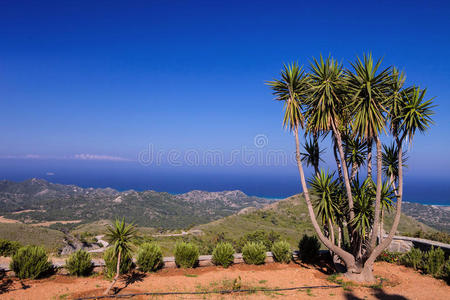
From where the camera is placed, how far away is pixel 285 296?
7.40 metres

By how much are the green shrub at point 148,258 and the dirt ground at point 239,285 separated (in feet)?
0.98

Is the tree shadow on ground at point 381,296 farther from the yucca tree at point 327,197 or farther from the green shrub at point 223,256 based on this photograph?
the green shrub at point 223,256

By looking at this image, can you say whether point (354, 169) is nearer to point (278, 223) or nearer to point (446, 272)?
point (446, 272)

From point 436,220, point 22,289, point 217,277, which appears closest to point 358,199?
point 217,277

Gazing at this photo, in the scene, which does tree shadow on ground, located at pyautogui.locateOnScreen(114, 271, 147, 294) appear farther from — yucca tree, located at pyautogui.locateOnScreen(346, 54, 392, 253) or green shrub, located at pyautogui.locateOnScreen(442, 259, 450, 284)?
green shrub, located at pyautogui.locateOnScreen(442, 259, 450, 284)

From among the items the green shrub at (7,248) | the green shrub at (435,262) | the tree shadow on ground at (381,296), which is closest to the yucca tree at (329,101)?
the tree shadow on ground at (381,296)

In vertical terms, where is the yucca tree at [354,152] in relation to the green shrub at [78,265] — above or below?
above

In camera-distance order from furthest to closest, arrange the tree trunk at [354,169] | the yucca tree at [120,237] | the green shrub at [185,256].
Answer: the green shrub at [185,256] → the tree trunk at [354,169] → the yucca tree at [120,237]

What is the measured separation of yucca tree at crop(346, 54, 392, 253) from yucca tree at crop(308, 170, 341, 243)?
1438 millimetres

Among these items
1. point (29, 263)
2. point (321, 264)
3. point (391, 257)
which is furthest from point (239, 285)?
point (391, 257)

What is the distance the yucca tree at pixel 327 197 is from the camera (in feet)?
30.0

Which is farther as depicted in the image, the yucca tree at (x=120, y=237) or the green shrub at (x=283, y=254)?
the green shrub at (x=283, y=254)

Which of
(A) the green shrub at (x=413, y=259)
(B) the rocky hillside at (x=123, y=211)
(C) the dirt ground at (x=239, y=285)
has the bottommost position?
(B) the rocky hillside at (x=123, y=211)

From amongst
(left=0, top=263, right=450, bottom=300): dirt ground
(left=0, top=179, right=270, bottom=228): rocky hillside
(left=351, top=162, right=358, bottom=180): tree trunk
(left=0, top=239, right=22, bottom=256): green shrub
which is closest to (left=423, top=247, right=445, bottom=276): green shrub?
(left=0, top=263, right=450, bottom=300): dirt ground
